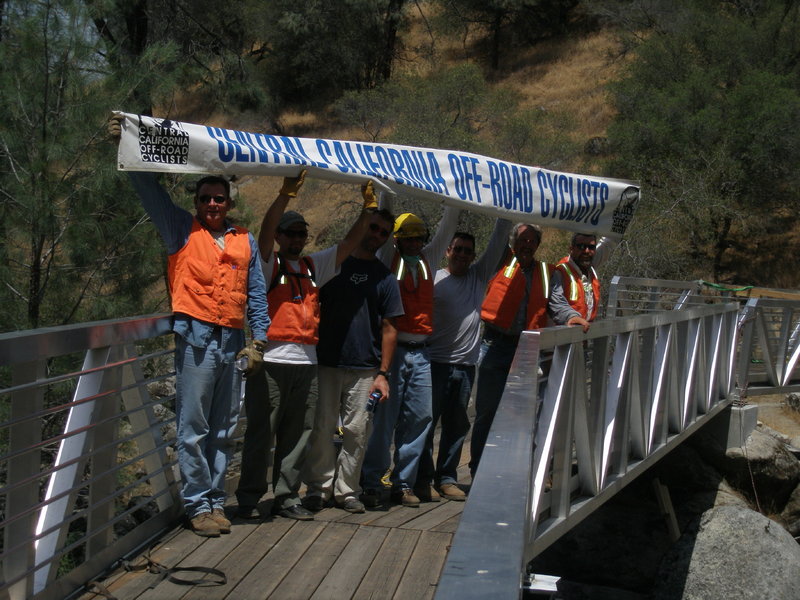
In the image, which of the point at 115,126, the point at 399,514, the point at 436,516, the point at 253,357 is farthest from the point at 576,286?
the point at 115,126

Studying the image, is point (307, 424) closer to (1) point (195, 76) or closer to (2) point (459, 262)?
(2) point (459, 262)

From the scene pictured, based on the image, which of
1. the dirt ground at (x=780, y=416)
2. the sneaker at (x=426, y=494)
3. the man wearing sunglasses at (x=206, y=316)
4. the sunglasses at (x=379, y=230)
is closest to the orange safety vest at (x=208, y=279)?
the man wearing sunglasses at (x=206, y=316)

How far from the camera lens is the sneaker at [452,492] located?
5.78 meters

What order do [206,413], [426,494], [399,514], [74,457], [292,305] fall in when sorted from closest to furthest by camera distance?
[74,457] < [206,413] < [292,305] < [399,514] < [426,494]

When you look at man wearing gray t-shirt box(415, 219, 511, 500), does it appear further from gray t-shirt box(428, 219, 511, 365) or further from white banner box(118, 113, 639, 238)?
white banner box(118, 113, 639, 238)

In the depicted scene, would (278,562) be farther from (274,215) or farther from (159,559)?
(274,215)

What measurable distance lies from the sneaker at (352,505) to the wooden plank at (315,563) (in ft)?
0.71

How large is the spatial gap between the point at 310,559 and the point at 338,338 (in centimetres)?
127

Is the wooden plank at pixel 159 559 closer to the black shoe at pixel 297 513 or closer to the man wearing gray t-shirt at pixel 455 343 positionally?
the black shoe at pixel 297 513

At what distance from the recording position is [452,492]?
5.80 meters

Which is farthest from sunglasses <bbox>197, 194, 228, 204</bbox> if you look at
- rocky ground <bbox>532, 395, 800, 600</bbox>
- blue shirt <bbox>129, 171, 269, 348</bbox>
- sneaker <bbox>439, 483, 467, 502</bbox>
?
rocky ground <bbox>532, 395, 800, 600</bbox>

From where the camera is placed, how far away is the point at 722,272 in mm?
26156

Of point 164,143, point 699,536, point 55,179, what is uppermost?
point 55,179

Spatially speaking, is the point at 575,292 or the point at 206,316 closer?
the point at 206,316
